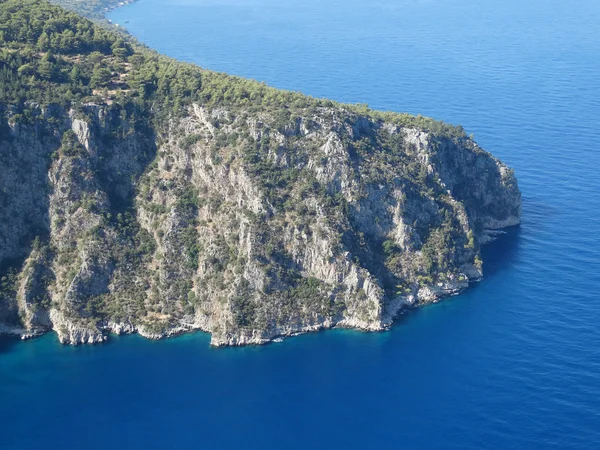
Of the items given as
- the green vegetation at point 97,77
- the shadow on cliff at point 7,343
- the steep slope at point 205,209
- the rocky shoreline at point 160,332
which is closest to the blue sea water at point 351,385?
the shadow on cliff at point 7,343

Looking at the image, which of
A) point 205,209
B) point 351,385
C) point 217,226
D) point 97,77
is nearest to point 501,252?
point 351,385

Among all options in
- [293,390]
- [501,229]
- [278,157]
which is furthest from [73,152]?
[501,229]

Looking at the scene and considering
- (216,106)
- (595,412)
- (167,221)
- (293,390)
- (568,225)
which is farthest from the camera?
(568,225)

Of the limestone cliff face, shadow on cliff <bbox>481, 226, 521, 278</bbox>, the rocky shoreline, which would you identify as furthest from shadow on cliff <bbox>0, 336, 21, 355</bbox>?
shadow on cliff <bbox>481, 226, 521, 278</bbox>

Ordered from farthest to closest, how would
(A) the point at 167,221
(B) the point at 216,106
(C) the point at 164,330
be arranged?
(B) the point at 216,106 < (A) the point at 167,221 < (C) the point at 164,330

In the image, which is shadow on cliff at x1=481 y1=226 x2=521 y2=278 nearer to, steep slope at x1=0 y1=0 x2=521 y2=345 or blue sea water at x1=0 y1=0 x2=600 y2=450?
steep slope at x1=0 y1=0 x2=521 y2=345

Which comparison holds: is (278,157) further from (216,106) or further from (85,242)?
(85,242)

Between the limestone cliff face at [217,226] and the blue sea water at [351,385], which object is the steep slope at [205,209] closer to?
Answer: the limestone cliff face at [217,226]
